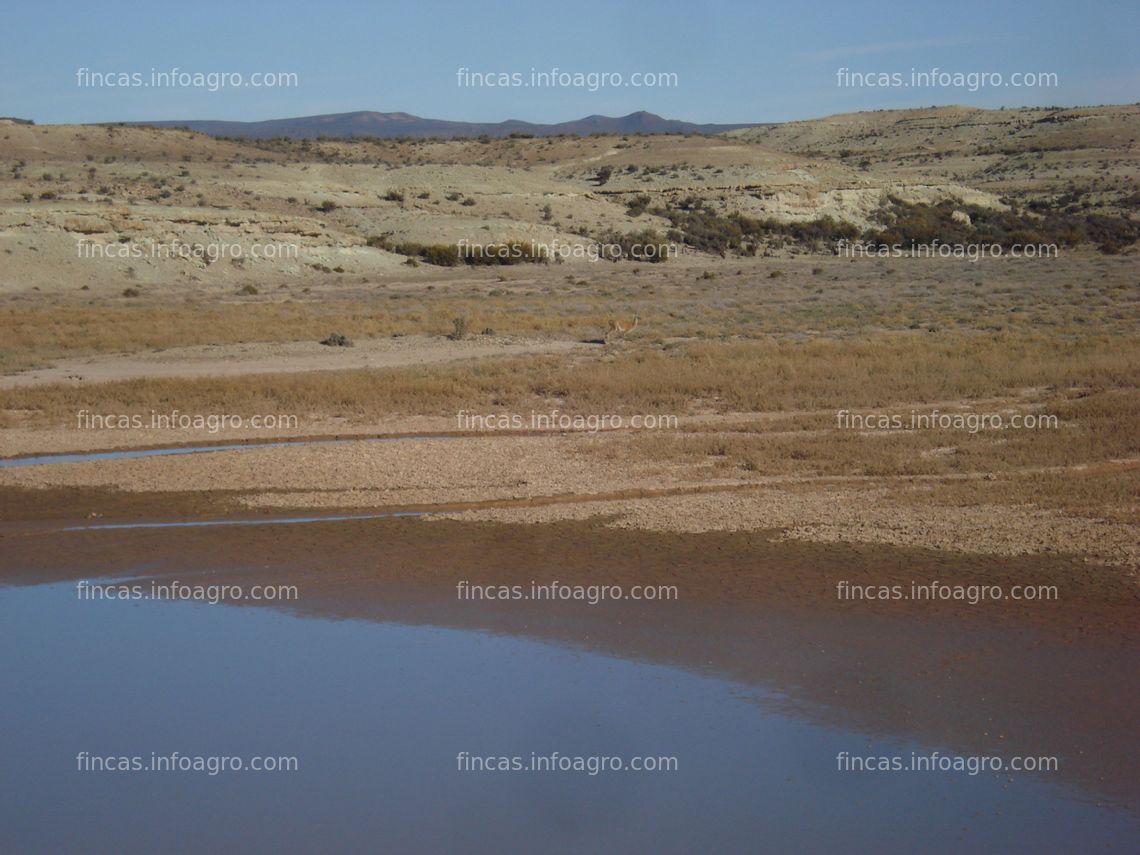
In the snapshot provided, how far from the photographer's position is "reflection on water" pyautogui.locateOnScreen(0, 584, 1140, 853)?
6.73 metres

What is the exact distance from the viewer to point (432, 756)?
25.3 feet

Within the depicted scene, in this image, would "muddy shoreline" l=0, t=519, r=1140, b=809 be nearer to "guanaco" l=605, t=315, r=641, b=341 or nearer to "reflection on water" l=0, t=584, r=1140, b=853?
"reflection on water" l=0, t=584, r=1140, b=853

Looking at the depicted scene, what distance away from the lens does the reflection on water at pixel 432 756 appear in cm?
673
